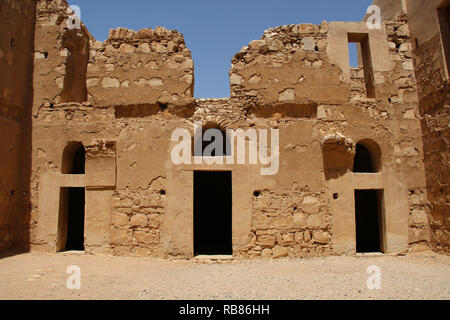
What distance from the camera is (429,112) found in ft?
23.5

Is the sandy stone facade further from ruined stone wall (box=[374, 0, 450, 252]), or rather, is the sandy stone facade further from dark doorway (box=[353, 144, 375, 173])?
dark doorway (box=[353, 144, 375, 173])

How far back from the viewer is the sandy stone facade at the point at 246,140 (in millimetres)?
6859

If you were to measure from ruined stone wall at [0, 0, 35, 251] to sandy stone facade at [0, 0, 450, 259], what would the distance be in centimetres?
3

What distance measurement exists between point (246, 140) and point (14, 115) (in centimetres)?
524

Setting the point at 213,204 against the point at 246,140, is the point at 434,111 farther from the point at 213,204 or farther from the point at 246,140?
the point at 213,204

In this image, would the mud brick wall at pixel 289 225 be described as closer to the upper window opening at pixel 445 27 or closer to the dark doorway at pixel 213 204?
the dark doorway at pixel 213 204

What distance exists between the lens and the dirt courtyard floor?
426cm

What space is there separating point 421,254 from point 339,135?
306 cm

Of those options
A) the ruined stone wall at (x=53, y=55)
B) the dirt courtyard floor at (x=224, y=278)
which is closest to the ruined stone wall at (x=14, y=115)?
the ruined stone wall at (x=53, y=55)

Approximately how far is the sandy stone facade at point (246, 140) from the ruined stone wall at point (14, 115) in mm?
32

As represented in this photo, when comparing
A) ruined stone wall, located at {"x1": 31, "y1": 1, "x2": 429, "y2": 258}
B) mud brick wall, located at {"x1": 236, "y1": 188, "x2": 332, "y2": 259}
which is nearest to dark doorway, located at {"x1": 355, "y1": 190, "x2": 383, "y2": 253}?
ruined stone wall, located at {"x1": 31, "y1": 1, "x2": 429, "y2": 258}

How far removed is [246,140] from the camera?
709 centimetres

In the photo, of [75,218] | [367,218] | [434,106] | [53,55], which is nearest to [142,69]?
[53,55]
